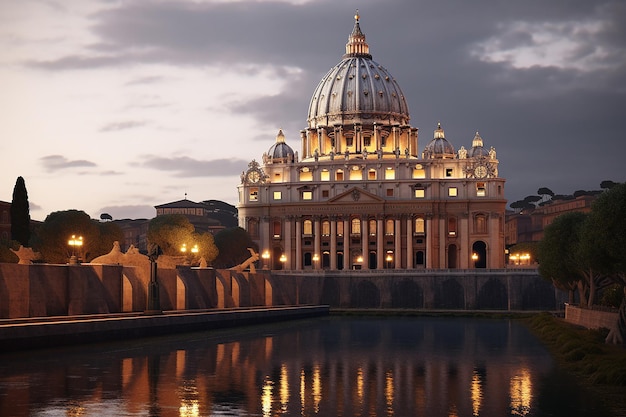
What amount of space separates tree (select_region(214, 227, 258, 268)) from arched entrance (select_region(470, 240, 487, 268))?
34674 mm

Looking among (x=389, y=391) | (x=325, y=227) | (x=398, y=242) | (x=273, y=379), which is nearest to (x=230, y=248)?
(x=325, y=227)

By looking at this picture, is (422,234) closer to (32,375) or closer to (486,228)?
(486,228)

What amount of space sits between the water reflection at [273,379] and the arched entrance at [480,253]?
102965mm

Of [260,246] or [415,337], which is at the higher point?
[260,246]

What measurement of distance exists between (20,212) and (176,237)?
2791 centimetres

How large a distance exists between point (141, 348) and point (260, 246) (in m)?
117

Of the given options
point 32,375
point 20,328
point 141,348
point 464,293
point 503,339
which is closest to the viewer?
point 32,375

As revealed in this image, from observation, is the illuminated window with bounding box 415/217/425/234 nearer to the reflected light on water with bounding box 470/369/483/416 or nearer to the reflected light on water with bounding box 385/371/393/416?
the reflected light on water with bounding box 470/369/483/416

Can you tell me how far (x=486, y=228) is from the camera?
160375mm

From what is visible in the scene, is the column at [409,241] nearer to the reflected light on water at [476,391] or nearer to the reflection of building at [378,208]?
the reflection of building at [378,208]

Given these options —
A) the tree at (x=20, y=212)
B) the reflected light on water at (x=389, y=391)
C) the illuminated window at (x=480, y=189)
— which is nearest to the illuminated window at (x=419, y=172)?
the illuminated window at (x=480, y=189)

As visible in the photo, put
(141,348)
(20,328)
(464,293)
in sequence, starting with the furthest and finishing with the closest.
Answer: (464,293)
(141,348)
(20,328)

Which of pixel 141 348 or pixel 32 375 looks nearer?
pixel 32 375

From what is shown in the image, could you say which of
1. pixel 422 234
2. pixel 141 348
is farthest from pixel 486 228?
pixel 141 348
